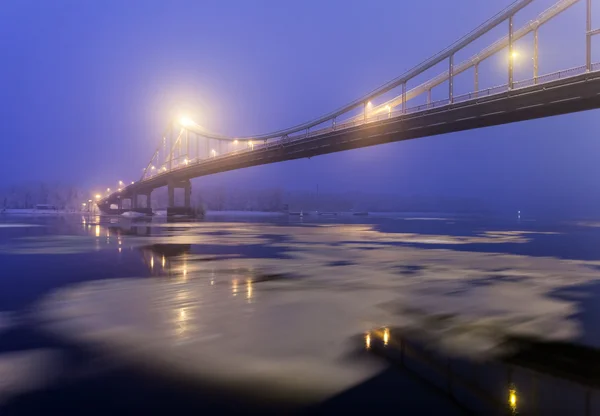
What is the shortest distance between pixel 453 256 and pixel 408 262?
335cm

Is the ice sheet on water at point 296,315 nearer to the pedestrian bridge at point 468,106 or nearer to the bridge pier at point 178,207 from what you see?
the pedestrian bridge at point 468,106

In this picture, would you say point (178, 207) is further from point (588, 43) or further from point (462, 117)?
point (588, 43)

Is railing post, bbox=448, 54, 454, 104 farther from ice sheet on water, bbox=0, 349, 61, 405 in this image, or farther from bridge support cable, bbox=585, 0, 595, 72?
ice sheet on water, bbox=0, 349, 61, 405

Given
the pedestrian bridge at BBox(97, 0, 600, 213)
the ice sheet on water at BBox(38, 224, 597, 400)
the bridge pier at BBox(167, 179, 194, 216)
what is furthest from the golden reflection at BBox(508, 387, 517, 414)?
the bridge pier at BBox(167, 179, 194, 216)

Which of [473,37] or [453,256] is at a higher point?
[473,37]

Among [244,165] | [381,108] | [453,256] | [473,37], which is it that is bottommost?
[453,256]

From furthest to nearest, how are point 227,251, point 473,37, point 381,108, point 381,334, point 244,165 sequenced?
point 244,165, point 381,108, point 473,37, point 227,251, point 381,334

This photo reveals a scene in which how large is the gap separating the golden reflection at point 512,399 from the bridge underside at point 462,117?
1241 inches

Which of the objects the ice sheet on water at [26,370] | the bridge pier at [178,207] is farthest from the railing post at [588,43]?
the bridge pier at [178,207]

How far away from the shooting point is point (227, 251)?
21.5 metres

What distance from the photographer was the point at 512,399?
4953 mm

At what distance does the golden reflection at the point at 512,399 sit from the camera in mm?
4732

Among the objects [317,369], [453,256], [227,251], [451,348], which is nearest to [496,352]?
[451,348]

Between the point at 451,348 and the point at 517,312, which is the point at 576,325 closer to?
the point at 517,312
